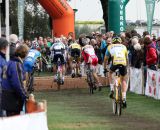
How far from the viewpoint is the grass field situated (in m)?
16.6

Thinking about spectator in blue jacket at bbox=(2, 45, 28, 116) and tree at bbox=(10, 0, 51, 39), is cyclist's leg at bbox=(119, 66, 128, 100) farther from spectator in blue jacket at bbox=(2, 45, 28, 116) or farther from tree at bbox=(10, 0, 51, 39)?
tree at bbox=(10, 0, 51, 39)

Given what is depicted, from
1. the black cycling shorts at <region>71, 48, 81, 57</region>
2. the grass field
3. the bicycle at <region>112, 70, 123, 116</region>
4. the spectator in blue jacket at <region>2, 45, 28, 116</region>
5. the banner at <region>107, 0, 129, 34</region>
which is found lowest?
the grass field

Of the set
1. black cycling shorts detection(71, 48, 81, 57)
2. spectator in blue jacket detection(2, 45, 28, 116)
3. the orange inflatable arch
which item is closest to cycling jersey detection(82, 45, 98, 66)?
black cycling shorts detection(71, 48, 81, 57)

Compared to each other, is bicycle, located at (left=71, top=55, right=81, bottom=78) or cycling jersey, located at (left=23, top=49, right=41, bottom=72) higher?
cycling jersey, located at (left=23, top=49, right=41, bottom=72)

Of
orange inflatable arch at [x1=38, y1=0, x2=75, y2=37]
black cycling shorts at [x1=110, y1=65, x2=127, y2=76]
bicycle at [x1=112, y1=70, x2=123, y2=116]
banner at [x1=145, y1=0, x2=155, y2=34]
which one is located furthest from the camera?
orange inflatable arch at [x1=38, y1=0, x2=75, y2=37]

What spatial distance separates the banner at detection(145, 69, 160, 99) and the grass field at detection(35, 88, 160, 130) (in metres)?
0.24

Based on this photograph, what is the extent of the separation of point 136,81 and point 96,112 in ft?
→ 21.4

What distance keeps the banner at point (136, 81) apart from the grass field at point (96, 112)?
35 centimetres

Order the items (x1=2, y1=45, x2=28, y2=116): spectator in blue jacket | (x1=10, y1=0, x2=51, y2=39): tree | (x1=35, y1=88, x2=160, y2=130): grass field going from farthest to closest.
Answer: (x1=10, y1=0, x2=51, y2=39): tree, (x1=35, y1=88, x2=160, y2=130): grass field, (x1=2, y1=45, x2=28, y2=116): spectator in blue jacket

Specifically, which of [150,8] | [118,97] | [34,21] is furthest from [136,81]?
[34,21]

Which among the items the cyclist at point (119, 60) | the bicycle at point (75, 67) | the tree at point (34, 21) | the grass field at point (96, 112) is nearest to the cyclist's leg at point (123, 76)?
the cyclist at point (119, 60)

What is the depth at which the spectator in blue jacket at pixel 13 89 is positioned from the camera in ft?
43.4

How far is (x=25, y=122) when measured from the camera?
10.6 metres

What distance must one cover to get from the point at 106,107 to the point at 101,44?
396 inches
